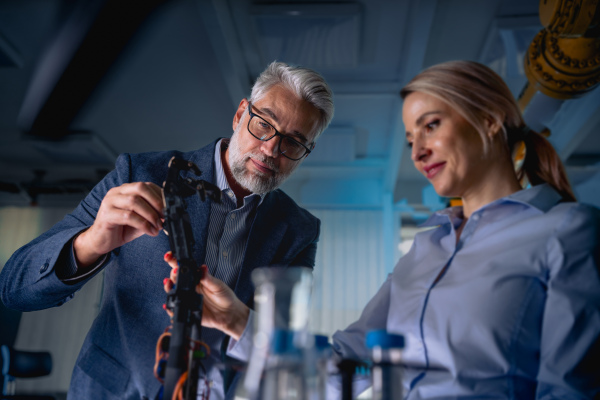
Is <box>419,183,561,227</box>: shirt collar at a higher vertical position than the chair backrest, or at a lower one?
higher

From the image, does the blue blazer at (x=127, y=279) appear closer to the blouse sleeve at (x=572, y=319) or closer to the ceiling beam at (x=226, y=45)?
the blouse sleeve at (x=572, y=319)

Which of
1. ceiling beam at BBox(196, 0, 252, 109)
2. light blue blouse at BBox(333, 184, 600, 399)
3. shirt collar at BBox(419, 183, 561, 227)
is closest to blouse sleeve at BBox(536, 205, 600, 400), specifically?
light blue blouse at BBox(333, 184, 600, 399)

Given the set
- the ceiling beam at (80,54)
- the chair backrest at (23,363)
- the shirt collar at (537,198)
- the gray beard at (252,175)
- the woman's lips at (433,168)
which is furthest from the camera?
the chair backrest at (23,363)

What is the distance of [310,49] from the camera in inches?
142

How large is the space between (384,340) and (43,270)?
37.8 inches

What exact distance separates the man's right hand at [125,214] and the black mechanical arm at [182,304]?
0.16 meters

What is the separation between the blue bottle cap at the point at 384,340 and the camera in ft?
1.95

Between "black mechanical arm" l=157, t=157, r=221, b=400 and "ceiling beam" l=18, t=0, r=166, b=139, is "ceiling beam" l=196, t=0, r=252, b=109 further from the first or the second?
"black mechanical arm" l=157, t=157, r=221, b=400

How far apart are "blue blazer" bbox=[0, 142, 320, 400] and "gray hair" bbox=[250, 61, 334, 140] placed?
0.30 metres

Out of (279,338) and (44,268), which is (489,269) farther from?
(44,268)

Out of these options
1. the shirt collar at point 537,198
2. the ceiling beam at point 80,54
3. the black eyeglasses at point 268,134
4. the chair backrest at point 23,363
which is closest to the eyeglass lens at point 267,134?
the black eyeglasses at point 268,134

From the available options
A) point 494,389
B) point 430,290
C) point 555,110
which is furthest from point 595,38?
Result: point 494,389

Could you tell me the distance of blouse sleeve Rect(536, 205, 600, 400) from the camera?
0.86m

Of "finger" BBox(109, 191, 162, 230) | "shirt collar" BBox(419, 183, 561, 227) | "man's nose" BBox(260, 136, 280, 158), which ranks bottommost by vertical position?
"finger" BBox(109, 191, 162, 230)
